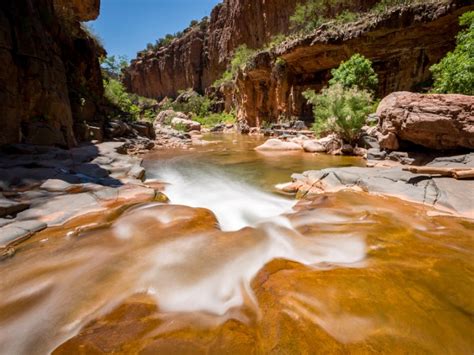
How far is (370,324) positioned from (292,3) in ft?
126

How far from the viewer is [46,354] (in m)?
1.73

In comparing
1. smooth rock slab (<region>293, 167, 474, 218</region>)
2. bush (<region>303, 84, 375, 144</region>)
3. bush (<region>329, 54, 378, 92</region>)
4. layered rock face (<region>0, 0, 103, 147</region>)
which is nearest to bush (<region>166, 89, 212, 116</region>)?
bush (<region>329, 54, 378, 92</region>)

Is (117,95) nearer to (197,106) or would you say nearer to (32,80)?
(32,80)

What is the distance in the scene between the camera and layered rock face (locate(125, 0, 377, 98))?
3400cm

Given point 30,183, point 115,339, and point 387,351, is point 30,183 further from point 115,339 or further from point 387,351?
point 387,351

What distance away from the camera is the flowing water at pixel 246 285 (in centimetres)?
183

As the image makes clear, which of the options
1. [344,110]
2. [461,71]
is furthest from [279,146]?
[461,71]

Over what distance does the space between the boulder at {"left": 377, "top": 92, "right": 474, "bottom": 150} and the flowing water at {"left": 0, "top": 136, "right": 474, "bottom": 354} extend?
11.6 ft

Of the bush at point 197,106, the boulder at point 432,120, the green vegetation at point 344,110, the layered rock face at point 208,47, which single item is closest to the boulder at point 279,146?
the green vegetation at point 344,110

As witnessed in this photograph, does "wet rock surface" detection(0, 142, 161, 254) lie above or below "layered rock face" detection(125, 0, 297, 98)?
below

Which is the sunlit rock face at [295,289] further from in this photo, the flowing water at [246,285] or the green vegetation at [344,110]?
the green vegetation at [344,110]

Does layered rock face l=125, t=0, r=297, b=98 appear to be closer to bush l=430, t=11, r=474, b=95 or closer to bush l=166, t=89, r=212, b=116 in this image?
bush l=166, t=89, r=212, b=116

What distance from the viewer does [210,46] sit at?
→ 166 feet

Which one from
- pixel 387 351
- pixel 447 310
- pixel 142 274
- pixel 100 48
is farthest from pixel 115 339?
pixel 100 48
